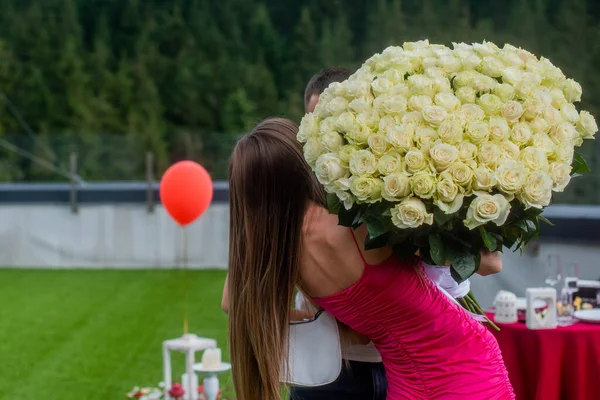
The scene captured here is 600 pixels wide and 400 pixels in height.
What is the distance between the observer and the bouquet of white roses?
1572 mm

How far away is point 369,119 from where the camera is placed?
5.38 ft

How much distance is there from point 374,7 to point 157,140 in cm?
858

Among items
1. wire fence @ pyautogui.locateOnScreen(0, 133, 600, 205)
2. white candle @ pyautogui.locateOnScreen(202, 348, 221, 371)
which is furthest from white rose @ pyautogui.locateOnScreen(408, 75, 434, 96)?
wire fence @ pyautogui.locateOnScreen(0, 133, 600, 205)

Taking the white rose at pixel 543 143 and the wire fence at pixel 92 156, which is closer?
the white rose at pixel 543 143

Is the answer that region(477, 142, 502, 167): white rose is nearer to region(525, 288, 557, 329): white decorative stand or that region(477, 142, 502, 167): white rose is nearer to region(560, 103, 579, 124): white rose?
region(560, 103, 579, 124): white rose

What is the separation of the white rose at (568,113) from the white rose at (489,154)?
0.18 metres

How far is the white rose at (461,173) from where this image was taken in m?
1.56

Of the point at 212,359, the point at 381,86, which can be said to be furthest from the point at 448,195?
the point at 212,359

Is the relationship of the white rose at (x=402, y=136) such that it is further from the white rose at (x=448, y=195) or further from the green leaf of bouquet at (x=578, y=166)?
the green leaf of bouquet at (x=578, y=166)

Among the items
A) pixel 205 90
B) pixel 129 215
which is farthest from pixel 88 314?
pixel 205 90

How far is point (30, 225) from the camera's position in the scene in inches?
474

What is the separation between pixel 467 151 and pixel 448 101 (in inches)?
4.0

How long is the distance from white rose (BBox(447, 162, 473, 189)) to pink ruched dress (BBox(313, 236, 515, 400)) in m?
0.26

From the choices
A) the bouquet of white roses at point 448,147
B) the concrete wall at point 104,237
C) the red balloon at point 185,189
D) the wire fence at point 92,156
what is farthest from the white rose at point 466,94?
the wire fence at point 92,156
